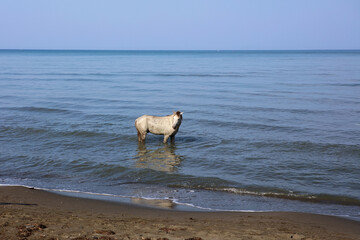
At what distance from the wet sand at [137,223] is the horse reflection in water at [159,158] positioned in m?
3.79

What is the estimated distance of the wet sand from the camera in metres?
7.48

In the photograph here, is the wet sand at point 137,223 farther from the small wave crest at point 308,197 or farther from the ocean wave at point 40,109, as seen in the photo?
the ocean wave at point 40,109

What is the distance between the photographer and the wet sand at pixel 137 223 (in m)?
7.48

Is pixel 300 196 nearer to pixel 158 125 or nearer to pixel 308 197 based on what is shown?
pixel 308 197

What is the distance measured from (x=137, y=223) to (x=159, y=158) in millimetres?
7151

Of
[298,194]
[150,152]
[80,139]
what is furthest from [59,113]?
[298,194]

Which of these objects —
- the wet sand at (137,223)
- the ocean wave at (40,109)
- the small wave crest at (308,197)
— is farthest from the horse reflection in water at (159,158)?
the ocean wave at (40,109)

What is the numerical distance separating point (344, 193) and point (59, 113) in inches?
686

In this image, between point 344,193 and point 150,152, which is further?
point 150,152

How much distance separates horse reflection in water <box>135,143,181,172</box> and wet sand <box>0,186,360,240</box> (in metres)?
3.79

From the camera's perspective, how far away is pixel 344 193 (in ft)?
38.4

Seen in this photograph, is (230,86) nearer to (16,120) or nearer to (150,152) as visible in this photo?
(16,120)

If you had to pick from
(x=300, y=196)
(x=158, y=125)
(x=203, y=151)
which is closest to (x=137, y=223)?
(x=300, y=196)

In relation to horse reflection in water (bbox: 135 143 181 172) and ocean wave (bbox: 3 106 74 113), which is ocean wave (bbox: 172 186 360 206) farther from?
ocean wave (bbox: 3 106 74 113)
